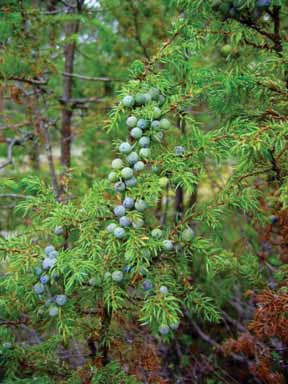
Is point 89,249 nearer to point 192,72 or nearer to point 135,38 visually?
point 192,72

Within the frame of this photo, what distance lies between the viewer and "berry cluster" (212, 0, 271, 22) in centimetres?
148

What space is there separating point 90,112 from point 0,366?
6.97 ft

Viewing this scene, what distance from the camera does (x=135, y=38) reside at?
3.34 m

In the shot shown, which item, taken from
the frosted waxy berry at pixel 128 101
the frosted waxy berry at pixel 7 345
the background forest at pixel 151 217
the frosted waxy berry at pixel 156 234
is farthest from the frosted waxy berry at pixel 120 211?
the frosted waxy berry at pixel 7 345

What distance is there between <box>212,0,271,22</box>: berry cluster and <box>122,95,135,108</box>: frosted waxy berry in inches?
17.9

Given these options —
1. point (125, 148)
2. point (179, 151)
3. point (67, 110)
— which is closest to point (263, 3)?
point (179, 151)

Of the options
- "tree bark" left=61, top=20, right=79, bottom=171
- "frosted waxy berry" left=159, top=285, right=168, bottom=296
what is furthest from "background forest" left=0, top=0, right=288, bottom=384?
"tree bark" left=61, top=20, right=79, bottom=171

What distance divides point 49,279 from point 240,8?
1.10 m

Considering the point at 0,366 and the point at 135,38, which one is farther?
the point at 135,38

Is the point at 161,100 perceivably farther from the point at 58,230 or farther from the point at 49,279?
the point at 49,279

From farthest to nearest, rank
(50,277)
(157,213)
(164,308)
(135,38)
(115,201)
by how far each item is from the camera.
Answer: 1. (157,213)
2. (135,38)
3. (115,201)
4. (50,277)
5. (164,308)

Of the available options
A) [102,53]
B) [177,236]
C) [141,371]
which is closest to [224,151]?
[177,236]

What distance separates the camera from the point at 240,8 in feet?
4.90

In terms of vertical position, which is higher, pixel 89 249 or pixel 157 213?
pixel 89 249
